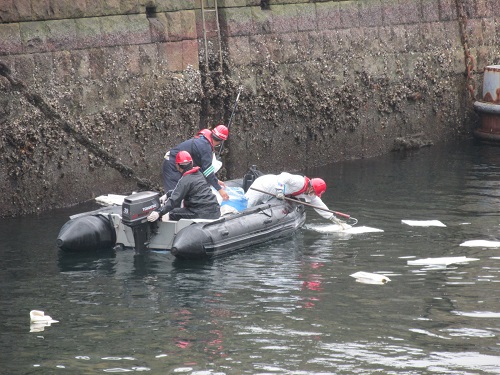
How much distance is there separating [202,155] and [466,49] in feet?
36.7

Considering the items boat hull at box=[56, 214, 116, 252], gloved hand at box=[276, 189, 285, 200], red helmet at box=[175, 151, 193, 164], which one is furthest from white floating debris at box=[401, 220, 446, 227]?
boat hull at box=[56, 214, 116, 252]

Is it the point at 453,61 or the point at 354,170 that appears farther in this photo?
the point at 453,61

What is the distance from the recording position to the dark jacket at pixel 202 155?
48.6 ft

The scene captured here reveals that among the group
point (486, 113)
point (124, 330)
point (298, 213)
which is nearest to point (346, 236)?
point (298, 213)

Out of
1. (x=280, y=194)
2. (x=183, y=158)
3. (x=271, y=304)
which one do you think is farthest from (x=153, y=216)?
(x=271, y=304)

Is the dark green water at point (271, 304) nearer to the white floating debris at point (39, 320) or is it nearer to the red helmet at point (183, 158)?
the white floating debris at point (39, 320)

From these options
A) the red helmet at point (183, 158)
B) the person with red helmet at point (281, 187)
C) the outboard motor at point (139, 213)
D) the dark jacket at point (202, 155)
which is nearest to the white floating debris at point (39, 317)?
the outboard motor at point (139, 213)

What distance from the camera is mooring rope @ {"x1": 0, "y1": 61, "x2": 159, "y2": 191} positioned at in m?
15.6

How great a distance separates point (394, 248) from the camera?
1395cm

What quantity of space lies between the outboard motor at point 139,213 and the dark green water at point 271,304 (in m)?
0.26

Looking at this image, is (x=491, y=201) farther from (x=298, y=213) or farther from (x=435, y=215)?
(x=298, y=213)

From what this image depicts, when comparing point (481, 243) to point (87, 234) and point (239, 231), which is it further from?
point (87, 234)

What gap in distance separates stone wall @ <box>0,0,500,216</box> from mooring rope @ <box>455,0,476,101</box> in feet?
0.11

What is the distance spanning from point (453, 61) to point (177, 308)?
1432cm
